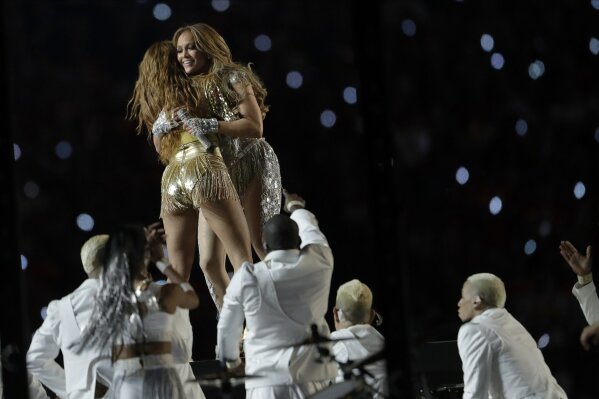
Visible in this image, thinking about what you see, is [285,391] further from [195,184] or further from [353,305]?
[195,184]

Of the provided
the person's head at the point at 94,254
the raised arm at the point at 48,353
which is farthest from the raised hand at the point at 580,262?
the raised arm at the point at 48,353

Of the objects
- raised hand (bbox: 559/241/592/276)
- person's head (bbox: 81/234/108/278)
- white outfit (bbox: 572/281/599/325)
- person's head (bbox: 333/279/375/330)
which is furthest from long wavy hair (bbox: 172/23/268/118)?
white outfit (bbox: 572/281/599/325)

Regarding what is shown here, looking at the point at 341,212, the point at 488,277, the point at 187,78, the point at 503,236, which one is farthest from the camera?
the point at 503,236

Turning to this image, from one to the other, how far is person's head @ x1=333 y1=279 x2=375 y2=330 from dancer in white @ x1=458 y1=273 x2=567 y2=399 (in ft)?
1.62

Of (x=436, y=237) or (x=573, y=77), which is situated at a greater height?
(x=573, y=77)

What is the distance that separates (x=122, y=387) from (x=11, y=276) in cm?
167

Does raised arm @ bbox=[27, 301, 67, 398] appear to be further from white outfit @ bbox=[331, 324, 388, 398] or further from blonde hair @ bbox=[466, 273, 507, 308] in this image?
blonde hair @ bbox=[466, 273, 507, 308]

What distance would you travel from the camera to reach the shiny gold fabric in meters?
6.30

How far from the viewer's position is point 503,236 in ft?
28.5

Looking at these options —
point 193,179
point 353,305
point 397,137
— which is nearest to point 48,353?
point 193,179

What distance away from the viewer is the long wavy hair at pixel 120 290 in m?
5.02

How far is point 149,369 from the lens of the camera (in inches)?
200

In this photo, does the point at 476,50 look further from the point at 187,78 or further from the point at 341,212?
the point at 187,78

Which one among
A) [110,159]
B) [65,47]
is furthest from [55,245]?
[65,47]
